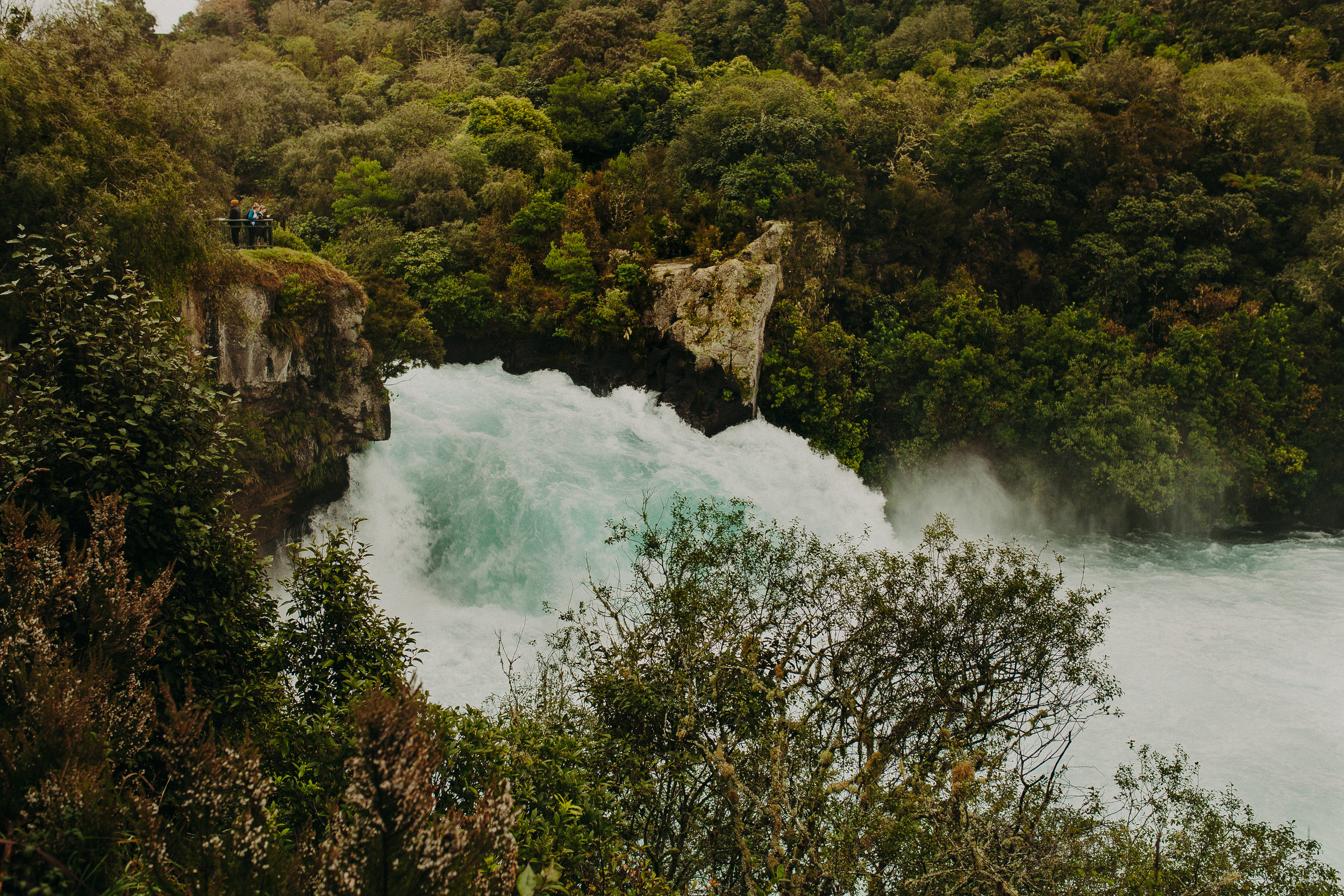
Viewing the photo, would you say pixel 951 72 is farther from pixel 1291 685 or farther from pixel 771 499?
pixel 1291 685

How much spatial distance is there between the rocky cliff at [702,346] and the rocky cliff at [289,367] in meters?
8.60

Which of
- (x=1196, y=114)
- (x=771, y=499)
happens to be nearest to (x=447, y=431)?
(x=771, y=499)

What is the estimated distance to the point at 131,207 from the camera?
1177 centimetres

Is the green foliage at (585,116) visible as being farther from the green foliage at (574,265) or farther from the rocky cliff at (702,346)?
the rocky cliff at (702,346)

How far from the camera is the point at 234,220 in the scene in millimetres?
15609

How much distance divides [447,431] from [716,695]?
1494 cm

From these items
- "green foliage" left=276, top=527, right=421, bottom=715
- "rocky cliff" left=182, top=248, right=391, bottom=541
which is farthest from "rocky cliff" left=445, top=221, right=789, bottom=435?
"green foliage" left=276, top=527, right=421, bottom=715

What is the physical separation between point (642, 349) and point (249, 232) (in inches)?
491

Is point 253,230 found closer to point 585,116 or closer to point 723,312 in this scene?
point 723,312

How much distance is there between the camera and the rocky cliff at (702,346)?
23625mm

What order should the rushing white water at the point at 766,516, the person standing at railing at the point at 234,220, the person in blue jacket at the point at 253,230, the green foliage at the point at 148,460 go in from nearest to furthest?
the green foliage at the point at 148,460
the rushing white water at the point at 766,516
the person standing at railing at the point at 234,220
the person in blue jacket at the point at 253,230

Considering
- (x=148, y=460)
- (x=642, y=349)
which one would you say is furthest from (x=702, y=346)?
(x=148, y=460)

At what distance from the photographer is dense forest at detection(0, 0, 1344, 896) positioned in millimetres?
4984

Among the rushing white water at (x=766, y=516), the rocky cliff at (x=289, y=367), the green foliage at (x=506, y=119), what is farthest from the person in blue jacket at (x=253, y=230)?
the green foliage at (x=506, y=119)
